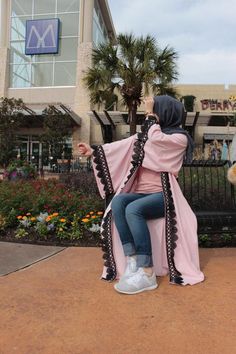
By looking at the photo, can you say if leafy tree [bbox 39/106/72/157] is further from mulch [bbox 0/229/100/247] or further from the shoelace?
the shoelace

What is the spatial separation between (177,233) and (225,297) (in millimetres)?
662

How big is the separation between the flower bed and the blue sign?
21.9 m

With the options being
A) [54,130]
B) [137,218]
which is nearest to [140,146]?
[137,218]

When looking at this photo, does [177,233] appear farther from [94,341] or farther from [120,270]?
[94,341]

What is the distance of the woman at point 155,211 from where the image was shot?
11.2 feet

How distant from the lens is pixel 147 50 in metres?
16.4

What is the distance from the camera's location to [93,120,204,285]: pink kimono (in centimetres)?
350

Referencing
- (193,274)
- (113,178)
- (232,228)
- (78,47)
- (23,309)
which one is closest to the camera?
(23,309)

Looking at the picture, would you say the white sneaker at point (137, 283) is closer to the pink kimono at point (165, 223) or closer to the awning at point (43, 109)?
the pink kimono at point (165, 223)

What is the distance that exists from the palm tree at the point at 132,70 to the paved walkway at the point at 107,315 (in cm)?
1276

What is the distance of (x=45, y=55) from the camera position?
2670 centimetres

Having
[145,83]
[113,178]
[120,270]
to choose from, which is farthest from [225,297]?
[145,83]

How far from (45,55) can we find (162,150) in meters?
24.9

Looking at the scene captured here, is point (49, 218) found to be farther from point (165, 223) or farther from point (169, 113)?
point (169, 113)
